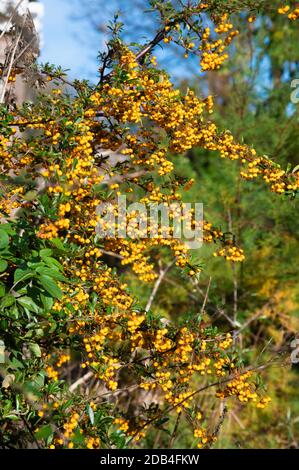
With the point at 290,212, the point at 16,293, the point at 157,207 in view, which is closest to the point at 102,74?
the point at 157,207

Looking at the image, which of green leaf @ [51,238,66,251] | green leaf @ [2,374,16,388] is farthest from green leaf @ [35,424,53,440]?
green leaf @ [51,238,66,251]

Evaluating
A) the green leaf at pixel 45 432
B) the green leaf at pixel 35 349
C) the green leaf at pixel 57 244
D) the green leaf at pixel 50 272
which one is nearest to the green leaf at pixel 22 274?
the green leaf at pixel 50 272

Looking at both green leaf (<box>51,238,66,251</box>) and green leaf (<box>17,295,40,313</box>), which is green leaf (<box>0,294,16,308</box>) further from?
green leaf (<box>51,238,66,251</box>)

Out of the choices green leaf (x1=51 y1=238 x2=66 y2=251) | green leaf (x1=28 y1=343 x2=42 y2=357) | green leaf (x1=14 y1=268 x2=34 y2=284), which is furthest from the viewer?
green leaf (x1=28 y1=343 x2=42 y2=357)

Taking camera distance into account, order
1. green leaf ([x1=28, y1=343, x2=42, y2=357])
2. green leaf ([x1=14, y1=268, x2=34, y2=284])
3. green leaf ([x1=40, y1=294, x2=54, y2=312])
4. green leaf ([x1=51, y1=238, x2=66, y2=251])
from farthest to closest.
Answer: green leaf ([x1=28, y1=343, x2=42, y2=357]) < green leaf ([x1=51, y1=238, x2=66, y2=251]) < green leaf ([x1=40, y1=294, x2=54, y2=312]) < green leaf ([x1=14, y1=268, x2=34, y2=284])

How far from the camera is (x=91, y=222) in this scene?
2385 mm

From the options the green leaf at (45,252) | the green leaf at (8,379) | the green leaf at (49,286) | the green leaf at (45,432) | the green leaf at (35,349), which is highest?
the green leaf at (45,252)

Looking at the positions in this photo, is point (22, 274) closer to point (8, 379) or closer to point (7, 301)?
point (7, 301)

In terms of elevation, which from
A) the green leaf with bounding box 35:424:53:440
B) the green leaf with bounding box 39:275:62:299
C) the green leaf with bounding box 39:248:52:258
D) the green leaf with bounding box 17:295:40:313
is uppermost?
the green leaf with bounding box 39:248:52:258

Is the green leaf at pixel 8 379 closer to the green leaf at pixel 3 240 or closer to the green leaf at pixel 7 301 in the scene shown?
the green leaf at pixel 7 301

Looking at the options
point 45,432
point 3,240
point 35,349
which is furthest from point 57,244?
point 45,432

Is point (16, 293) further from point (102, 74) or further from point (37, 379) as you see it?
point (102, 74)
